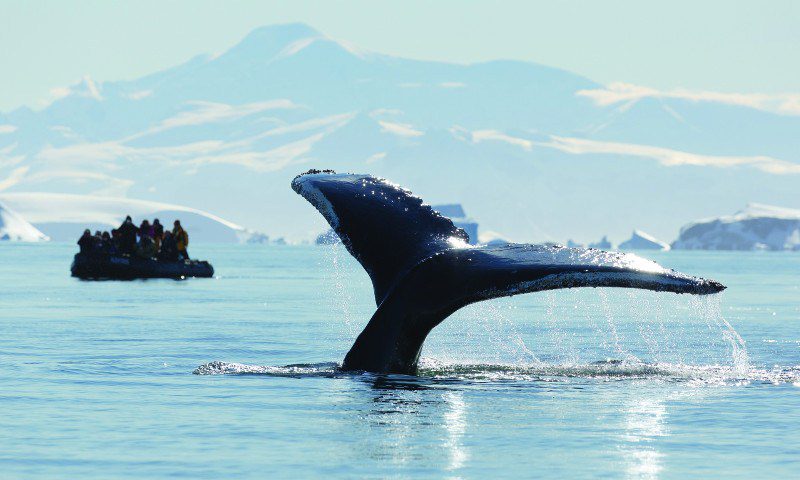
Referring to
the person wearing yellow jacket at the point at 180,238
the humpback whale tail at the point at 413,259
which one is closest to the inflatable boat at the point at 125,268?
the person wearing yellow jacket at the point at 180,238

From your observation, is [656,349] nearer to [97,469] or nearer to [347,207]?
[347,207]

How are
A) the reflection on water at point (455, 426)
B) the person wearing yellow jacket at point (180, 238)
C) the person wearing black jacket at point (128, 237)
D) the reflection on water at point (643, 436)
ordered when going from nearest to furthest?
the reflection on water at point (643, 436) → the reflection on water at point (455, 426) → the person wearing black jacket at point (128, 237) → the person wearing yellow jacket at point (180, 238)

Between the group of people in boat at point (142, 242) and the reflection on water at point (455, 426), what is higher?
the group of people in boat at point (142, 242)

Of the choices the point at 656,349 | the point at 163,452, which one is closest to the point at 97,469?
the point at 163,452

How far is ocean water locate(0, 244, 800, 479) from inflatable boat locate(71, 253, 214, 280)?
80.1ft

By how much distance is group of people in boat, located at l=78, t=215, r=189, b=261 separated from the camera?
5041cm

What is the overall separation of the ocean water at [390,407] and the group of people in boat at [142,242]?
24.9 metres

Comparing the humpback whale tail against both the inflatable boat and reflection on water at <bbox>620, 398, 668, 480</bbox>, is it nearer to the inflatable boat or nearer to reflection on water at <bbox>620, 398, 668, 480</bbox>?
reflection on water at <bbox>620, 398, 668, 480</bbox>

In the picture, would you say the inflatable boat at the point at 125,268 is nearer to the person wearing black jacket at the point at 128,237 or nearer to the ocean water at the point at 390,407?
the person wearing black jacket at the point at 128,237

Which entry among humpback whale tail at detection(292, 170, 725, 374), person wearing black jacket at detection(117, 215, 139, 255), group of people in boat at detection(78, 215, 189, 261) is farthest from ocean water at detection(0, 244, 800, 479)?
group of people in boat at detection(78, 215, 189, 261)

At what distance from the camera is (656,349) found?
22.2 meters

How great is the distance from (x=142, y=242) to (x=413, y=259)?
38.8m

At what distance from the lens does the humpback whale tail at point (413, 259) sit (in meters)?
12.1

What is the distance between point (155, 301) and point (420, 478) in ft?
89.1
